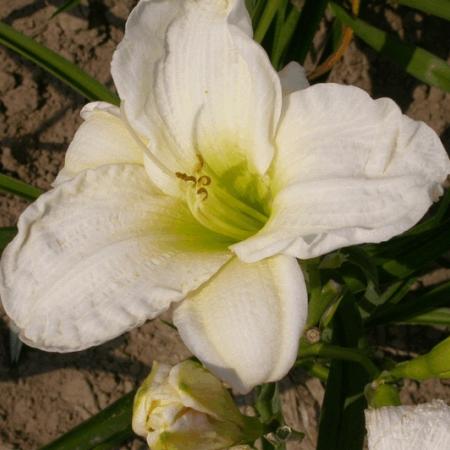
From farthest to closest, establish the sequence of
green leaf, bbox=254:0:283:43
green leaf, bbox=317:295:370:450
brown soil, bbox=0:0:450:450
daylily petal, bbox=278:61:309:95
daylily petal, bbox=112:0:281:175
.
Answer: brown soil, bbox=0:0:450:450 < green leaf, bbox=254:0:283:43 < green leaf, bbox=317:295:370:450 < daylily petal, bbox=278:61:309:95 < daylily petal, bbox=112:0:281:175

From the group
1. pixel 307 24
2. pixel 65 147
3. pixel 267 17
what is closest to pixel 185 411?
pixel 267 17

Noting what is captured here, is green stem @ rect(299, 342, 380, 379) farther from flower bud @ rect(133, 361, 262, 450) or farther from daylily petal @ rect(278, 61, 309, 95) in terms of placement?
A: daylily petal @ rect(278, 61, 309, 95)

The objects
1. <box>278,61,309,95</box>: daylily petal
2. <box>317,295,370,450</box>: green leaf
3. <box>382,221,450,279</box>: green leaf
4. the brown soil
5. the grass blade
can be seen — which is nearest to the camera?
<box>278,61,309,95</box>: daylily petal

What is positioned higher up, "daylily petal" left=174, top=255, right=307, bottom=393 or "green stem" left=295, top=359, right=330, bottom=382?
"daylily petal" left=174, top=255, right=307, bottom=393

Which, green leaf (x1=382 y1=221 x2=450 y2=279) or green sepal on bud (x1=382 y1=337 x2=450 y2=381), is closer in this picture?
green sepal on bud (x1=382 y1=337 x2=450 y2=381)

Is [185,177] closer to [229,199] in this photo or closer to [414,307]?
[229,199]

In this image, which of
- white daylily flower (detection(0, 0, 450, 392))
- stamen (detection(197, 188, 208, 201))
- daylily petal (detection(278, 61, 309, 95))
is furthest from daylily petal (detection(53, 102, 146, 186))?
daylily petal (detection(278, 61, 309, 95))

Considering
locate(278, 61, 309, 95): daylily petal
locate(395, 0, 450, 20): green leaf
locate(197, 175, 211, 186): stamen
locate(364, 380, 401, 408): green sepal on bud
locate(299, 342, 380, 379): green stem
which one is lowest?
locate(299, 342, 380, 379): green stem

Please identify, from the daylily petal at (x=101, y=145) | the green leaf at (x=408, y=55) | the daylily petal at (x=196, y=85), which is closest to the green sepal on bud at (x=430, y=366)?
the daylily petal at (x=196, y=85)
